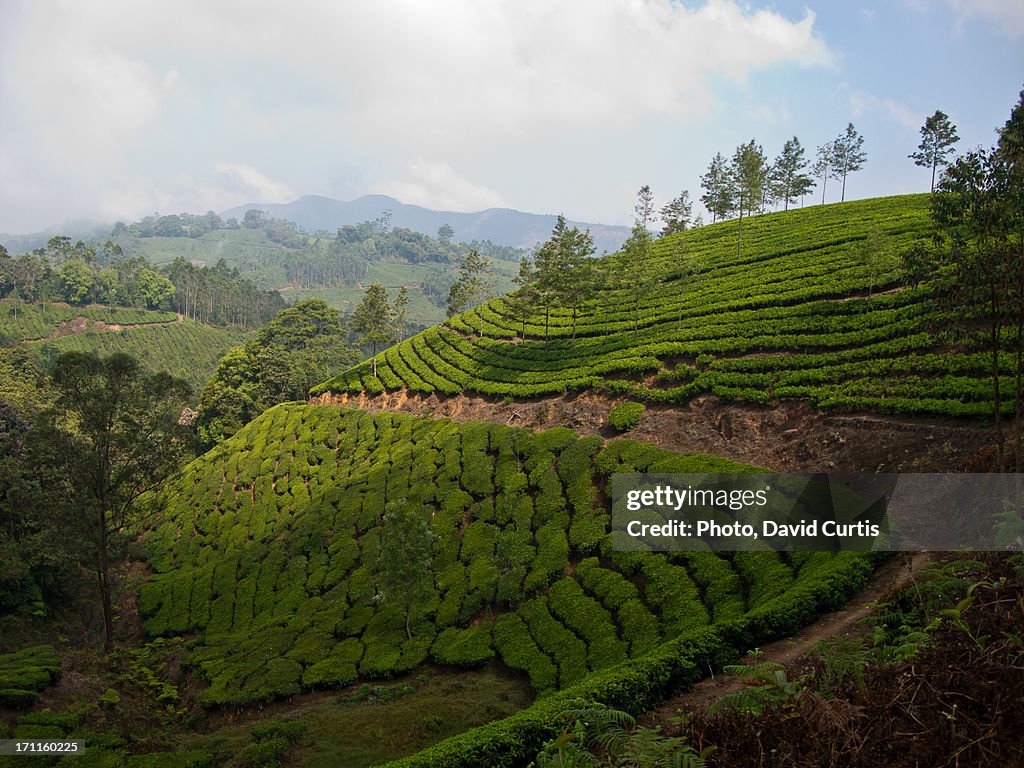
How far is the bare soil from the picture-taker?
18.5 metres

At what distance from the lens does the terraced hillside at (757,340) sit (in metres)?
22.9

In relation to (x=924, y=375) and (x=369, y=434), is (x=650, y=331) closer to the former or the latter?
(x=924, y=375)

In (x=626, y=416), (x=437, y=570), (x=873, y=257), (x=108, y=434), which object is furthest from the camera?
(x=873, y=257)

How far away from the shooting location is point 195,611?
27906mm

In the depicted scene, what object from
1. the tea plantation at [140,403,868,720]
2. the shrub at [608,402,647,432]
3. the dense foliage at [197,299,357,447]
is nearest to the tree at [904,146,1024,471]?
the tea plantation at [140,403,868,720]

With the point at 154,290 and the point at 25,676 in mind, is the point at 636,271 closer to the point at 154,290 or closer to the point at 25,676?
the point at 25,676

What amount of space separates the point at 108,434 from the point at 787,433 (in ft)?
86.5

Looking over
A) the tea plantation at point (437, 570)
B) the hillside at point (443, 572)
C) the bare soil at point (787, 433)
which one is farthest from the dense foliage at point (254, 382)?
the bare soil at point (787, 433)

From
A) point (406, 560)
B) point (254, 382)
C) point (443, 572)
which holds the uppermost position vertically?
point (254, 382)

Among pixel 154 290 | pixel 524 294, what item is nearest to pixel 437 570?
pixel 524 294

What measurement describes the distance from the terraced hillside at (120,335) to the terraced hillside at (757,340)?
64.8 m

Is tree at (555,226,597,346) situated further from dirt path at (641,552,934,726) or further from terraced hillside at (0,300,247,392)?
terraced hillside at (0,300,247,392)

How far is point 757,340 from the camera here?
28391mm

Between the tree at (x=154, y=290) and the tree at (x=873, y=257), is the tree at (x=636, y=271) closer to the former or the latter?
the tree at (x=873, y=257)
